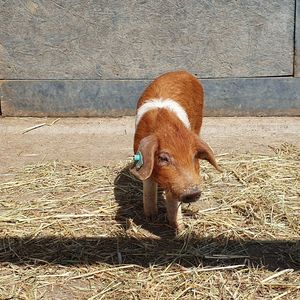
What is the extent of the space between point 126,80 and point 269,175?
85.8 inches

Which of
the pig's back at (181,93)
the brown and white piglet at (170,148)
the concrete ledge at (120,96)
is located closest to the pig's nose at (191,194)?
the brown and white piglet at (170,148)

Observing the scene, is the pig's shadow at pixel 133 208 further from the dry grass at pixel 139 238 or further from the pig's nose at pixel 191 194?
the pig's nose at pixel 191 194

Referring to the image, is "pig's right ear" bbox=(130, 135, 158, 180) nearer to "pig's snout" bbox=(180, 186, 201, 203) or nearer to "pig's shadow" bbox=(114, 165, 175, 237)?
"pig's snout" bbox=(180, 186, 201, 203)

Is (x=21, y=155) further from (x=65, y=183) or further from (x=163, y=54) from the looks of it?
(x=163, y=54)

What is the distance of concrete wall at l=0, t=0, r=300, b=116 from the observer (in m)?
6.20

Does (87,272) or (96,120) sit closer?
(87,272)

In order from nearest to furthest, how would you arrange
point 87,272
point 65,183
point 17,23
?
point 87,272 → point 65,183 → point 17,23

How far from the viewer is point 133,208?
435 cm

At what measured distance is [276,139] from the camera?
5.81 metres

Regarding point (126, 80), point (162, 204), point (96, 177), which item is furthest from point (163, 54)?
point (162, 204)

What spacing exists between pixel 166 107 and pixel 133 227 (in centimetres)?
81

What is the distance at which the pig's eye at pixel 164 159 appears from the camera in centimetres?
351

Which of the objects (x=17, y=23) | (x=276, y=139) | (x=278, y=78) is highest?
(x=17, y=23)

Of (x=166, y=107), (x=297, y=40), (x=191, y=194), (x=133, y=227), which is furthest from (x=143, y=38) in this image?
(x=191, y=194)
